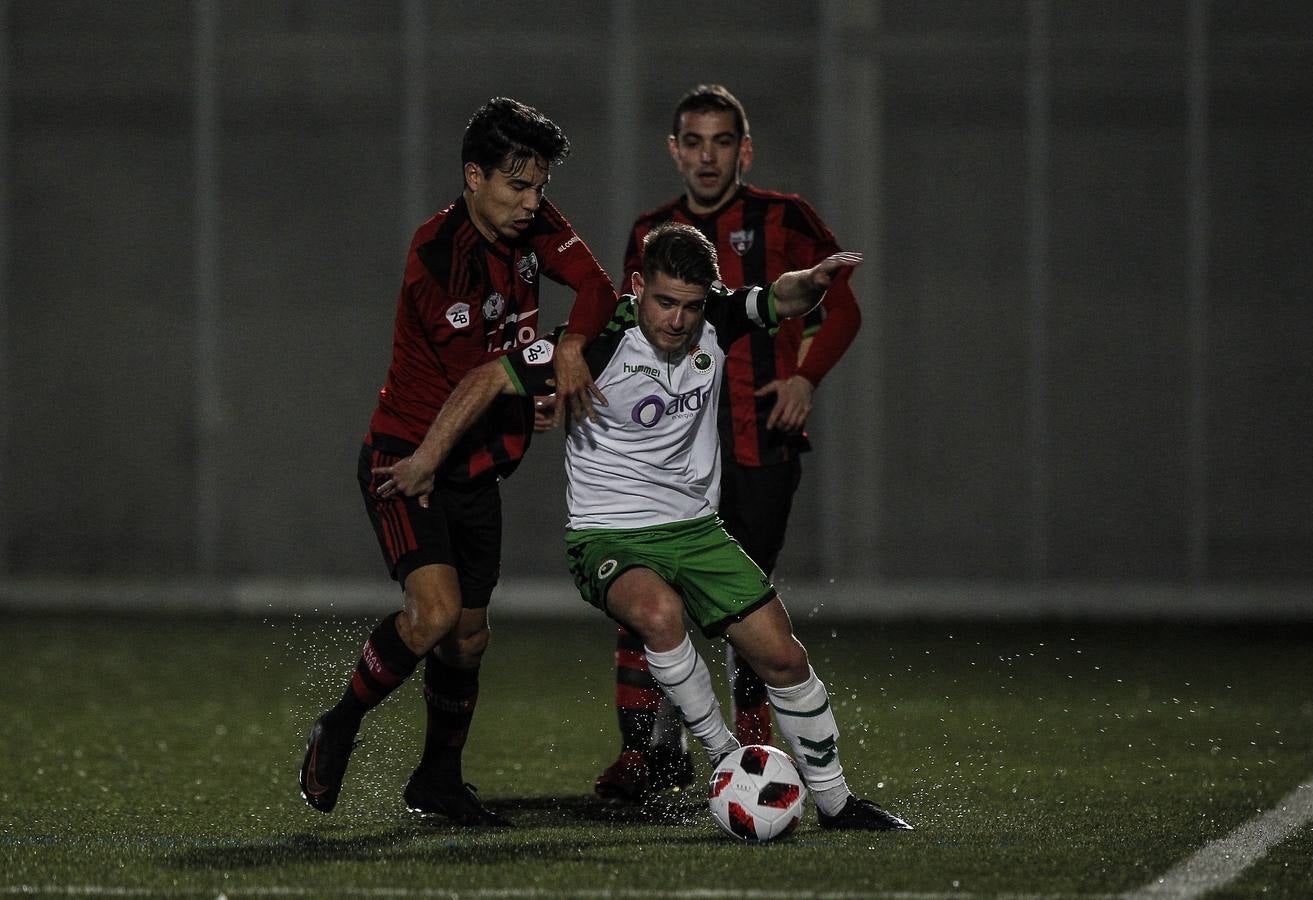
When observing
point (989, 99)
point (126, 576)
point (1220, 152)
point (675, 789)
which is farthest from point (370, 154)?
point (675, 789)

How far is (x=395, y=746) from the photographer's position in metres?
6.74

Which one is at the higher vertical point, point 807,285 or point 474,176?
point 474,176

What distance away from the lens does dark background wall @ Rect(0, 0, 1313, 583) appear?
12391 mm

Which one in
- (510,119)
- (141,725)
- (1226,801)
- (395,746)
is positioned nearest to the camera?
(510,119)

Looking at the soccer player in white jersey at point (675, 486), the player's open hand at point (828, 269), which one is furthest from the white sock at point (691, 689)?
the player's open hand at point (828, 269)

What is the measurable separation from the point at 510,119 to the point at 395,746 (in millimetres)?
2464

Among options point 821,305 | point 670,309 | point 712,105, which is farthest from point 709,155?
point 670,309

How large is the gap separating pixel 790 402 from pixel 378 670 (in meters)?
1.55

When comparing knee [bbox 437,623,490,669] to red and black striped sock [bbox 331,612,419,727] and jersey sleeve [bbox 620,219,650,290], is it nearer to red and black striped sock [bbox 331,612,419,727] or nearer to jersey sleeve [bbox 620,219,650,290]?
red and black striped sock [bbox 331,612,419,727]

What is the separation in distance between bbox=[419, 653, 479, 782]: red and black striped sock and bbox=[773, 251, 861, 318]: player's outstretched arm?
1.35m

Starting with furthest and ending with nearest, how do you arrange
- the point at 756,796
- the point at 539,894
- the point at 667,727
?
→ the point at 667,727
the point at 756,796
the point at 539,894

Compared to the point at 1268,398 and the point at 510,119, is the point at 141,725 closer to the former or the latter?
the point at 510,119

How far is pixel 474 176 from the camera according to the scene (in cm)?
530

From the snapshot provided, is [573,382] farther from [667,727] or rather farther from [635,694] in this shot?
[667,727]
